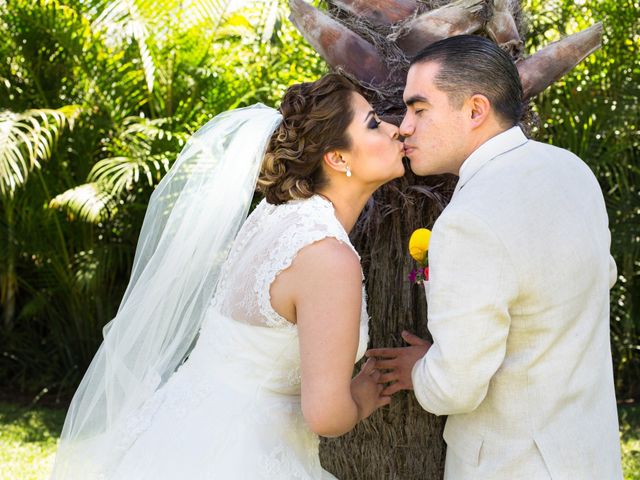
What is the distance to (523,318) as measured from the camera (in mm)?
2260

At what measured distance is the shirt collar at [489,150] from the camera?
2396 millimetres

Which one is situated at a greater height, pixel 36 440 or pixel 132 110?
pixel 132 110

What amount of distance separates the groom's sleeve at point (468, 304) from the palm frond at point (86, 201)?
17.3 ft

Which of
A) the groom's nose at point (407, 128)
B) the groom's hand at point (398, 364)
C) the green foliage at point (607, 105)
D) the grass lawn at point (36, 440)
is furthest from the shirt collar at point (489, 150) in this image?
the green foliage at point (607, 105)

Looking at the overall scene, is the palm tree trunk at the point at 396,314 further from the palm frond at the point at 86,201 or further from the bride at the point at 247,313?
the palm frond at the point at 86,201

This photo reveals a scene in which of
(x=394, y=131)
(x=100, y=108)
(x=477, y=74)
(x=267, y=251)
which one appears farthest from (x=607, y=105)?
(x=267, y=251)

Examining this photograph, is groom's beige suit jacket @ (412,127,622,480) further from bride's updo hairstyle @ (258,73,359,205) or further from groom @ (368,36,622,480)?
bride's updo hairstyle @ (258,73,359,205)

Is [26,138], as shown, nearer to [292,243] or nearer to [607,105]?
[607,105]

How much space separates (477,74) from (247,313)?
3.33 feet

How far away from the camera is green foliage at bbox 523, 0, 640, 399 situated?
7.30 metres

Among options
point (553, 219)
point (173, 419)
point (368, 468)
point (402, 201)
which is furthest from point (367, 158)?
point (368, 468)

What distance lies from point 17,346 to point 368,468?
6333mm

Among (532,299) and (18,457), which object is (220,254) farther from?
(18,457)

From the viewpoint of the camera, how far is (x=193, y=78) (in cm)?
755
